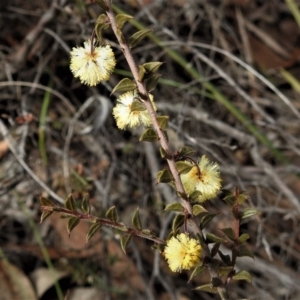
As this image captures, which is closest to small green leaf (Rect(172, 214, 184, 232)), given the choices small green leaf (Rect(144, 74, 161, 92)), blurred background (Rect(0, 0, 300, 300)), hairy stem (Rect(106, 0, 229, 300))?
hairy stem (Rect(106, 0, 229, 300))

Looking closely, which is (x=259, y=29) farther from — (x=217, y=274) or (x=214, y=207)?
(x=217, y=274)

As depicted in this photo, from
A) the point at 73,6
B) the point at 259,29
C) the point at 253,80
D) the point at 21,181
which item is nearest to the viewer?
the point at 21,181

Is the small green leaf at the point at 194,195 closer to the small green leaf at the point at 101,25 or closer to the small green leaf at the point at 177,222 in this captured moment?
the small green leaf at the point at 177,222

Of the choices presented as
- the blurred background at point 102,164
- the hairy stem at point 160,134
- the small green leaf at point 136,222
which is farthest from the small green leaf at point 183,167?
the blurred background at point 102,164

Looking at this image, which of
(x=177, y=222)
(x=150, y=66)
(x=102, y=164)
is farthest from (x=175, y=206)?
(x=102, y=164)

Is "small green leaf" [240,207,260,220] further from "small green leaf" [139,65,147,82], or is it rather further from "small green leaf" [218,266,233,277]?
"small green leaf" [139,65,147,82]

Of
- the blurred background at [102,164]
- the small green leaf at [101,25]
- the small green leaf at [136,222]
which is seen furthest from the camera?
the blurred background at [102,164]

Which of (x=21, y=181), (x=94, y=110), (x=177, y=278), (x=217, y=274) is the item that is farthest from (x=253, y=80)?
(x=217, y=274)
